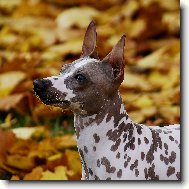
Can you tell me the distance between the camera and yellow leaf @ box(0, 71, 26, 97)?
244cm

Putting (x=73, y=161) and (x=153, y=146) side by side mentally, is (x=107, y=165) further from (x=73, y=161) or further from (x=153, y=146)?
(x=73, y=161)

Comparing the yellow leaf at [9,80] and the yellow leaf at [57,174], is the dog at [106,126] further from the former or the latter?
the yellow leaf at [9,80]

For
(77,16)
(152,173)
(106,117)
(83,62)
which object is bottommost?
(152,173)

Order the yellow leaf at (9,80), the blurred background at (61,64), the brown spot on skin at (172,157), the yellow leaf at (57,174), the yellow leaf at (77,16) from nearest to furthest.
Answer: the brown spot on skin at (172,157)
the yellow leaf at (57,174)
the blurred background at (61,64)
the yellow leaf at (9,80)
the yellow leaf at (77,16)

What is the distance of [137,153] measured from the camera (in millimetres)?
1858

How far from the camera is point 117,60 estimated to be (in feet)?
5.95

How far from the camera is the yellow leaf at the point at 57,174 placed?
6.91 feet

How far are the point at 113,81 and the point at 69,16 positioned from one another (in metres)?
0.92

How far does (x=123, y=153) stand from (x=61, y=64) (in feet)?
2.17

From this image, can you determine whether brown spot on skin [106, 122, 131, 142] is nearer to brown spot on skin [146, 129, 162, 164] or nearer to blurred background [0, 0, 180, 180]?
brown spot on skin [146, 129, 162, 164]

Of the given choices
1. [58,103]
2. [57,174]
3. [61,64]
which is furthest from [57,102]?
[61,64]

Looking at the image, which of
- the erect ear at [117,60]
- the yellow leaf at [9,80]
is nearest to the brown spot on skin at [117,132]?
the erect ear at [117,60]

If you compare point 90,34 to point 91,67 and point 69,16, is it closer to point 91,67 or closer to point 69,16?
point 91,67

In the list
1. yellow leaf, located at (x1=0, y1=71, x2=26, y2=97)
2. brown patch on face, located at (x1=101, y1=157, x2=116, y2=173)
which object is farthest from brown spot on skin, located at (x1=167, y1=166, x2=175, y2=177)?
yellow leaf, located at (x1=0, y1=71, x2=26, y2=97)
